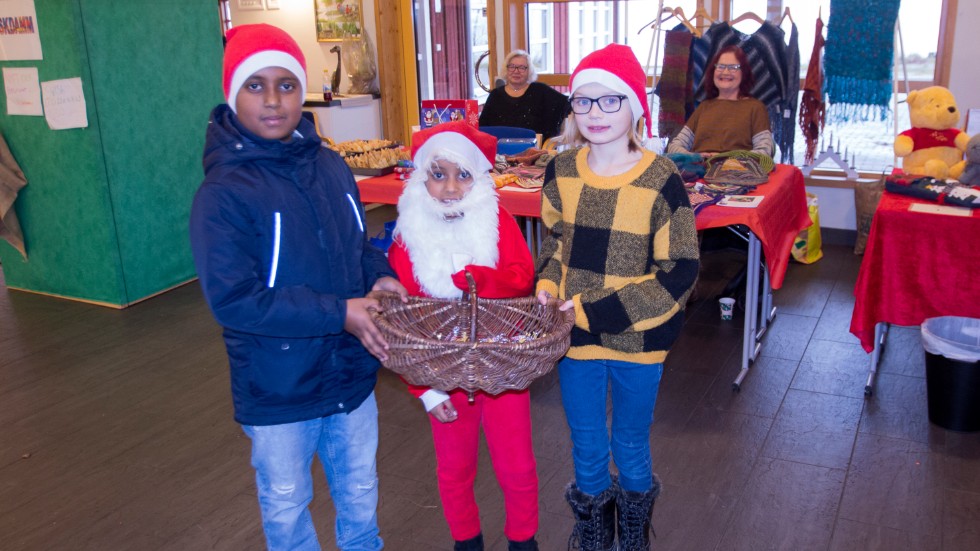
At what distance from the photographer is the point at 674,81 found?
4.62 metres

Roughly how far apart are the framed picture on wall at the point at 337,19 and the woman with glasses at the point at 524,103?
244cm

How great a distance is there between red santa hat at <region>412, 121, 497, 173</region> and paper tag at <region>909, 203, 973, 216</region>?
181 centimetres

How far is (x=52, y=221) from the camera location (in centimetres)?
445

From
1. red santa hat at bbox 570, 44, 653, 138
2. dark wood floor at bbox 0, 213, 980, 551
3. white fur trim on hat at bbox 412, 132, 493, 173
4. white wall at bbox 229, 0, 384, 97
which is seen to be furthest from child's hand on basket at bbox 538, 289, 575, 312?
white wall at bbox 229, 0, 384, 97

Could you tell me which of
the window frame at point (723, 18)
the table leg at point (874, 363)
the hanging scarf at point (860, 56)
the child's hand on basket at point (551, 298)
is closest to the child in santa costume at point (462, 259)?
the child's hand on basket at point (551, 298)

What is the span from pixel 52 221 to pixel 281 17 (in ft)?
11.0

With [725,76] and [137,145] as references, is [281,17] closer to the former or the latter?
[137,145]

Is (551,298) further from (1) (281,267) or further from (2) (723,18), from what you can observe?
(2) (723,18)

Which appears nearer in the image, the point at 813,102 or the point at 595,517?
the point at 595,517

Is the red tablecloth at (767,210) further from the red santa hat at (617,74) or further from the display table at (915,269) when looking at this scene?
the red santa hat at (617,74)

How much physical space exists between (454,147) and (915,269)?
1921mm

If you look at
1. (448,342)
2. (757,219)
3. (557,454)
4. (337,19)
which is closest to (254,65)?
(448,342)

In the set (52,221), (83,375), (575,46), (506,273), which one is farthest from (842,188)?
(52,221)

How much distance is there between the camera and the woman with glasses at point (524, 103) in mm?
4648
